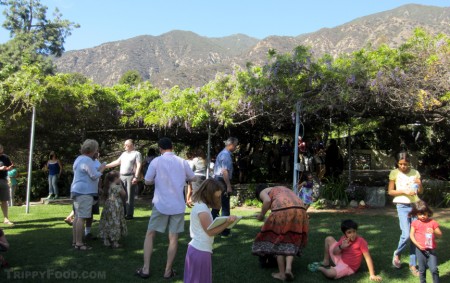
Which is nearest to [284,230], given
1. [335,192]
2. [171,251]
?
[171,251]

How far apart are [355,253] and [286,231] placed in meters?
0.85

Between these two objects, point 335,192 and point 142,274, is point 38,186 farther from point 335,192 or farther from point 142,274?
point 142,274

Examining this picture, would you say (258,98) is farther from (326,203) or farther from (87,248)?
(87,248)

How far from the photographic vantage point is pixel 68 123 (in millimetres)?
11875

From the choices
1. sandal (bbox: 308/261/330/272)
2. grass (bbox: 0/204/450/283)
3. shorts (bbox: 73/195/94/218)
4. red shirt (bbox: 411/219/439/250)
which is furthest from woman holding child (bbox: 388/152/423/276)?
shorts (bbox: 73/195/94/218)

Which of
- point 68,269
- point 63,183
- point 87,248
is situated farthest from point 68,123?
point 68,269

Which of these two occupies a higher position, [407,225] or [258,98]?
[258,98]

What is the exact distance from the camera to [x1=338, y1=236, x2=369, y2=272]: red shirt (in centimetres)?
454

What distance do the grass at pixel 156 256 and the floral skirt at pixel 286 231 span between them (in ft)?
1.12

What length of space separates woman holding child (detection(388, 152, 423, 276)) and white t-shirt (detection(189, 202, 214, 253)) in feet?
8.37

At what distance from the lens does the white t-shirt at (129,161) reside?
7.12 meters

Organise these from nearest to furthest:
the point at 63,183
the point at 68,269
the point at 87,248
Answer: the point at 68,269 → the point at 87,248 → the point at 63,183

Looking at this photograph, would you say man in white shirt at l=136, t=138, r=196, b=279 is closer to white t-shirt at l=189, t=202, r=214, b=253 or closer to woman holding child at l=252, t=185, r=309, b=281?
woman holding child at l=252, t=185, r=309, b=281

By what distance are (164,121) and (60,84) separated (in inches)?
103
